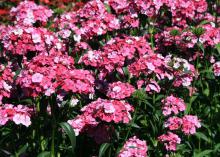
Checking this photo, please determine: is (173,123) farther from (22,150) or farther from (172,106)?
(22,150)

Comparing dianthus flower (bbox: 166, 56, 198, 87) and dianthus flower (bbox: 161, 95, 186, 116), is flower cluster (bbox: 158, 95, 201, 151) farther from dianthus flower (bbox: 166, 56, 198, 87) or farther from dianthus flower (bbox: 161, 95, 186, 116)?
dianthus flower (bbox: 166, 56, 198, 87)

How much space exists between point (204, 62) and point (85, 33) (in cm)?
120

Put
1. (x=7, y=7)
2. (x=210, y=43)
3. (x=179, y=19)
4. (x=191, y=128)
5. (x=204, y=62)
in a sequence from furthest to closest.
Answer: (x=7, y=7), (x=179, y=19), (x=204, y=62), (x=210, y=43), (x=191, y=128)

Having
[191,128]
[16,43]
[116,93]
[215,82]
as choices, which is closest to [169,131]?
[191,128]

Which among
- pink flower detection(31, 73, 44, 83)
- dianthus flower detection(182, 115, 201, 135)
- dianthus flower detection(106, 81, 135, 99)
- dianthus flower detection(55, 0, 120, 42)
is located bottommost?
dianthus flower detection(182, 115, 201, 135)

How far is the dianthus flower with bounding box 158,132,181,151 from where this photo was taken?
3.53 metres

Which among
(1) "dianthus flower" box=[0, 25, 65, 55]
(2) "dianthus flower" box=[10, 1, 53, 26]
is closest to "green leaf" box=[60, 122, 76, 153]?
(1) "dianthus flower" box=[0, 25, 65, 55]

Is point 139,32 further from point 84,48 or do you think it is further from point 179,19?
point 84,48

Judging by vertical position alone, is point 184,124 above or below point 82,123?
below

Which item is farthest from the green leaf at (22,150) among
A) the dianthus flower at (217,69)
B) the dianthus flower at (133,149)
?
the dianthus flower at (217,69)

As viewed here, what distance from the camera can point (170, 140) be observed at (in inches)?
139

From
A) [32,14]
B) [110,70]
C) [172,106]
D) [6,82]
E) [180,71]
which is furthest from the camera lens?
[32,14]

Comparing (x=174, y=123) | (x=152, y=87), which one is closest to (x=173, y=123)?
(x=174, y=123)

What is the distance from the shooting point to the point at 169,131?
369 centimetres
